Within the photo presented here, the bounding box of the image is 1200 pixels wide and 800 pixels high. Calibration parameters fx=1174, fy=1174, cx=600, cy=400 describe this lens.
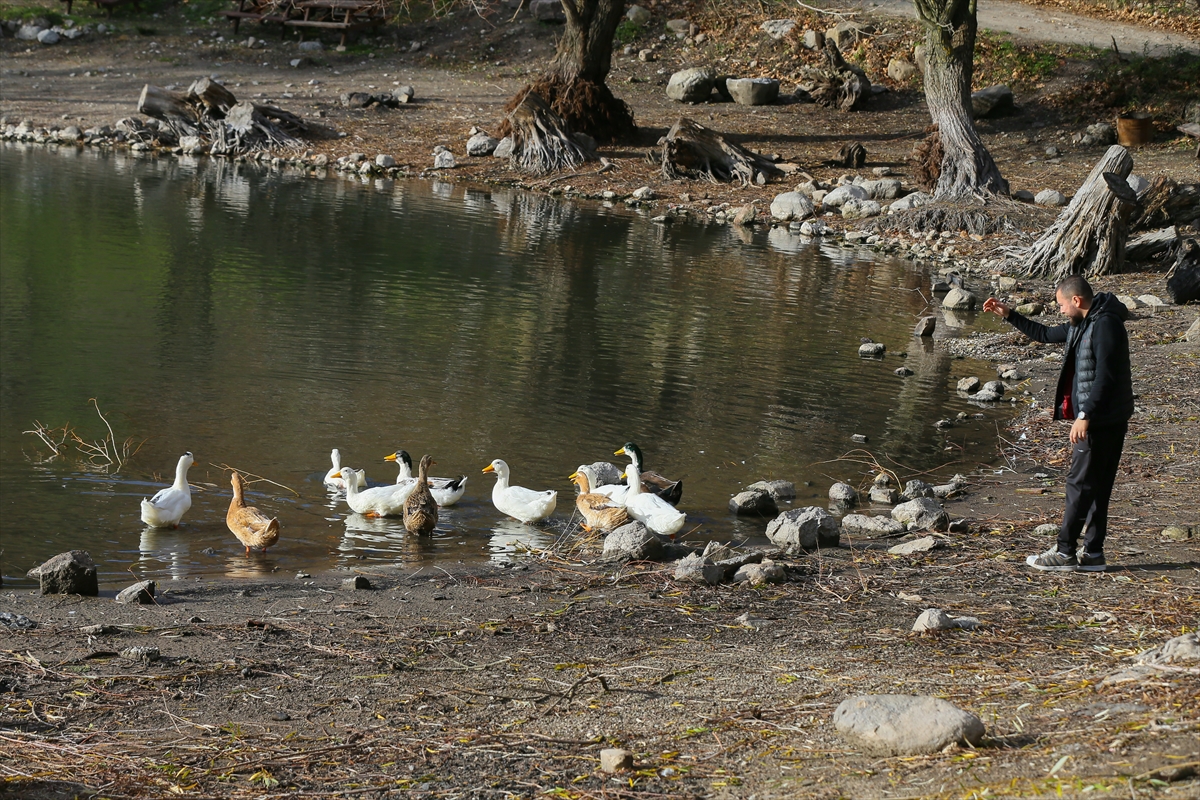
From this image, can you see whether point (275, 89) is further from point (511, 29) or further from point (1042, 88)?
point (1042, 88)

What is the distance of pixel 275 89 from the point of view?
33188 mm

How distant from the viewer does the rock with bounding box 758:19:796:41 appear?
117ft

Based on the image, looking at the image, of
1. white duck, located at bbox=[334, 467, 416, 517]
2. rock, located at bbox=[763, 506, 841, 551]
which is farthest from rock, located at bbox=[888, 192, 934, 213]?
white duck, located at bbox=[334, 467, 416, 517]

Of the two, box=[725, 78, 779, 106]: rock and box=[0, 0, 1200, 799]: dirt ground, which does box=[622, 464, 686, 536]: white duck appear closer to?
box=[0, 0, 1200, 799]: dirt ground

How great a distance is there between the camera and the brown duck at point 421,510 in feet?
27.9

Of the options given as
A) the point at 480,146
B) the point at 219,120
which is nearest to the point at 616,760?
the point at 480,146

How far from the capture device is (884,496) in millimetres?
9609

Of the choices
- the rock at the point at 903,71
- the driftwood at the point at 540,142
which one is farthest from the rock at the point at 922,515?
the rock at the point at 903,71

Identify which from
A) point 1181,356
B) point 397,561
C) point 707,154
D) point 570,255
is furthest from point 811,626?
point 707,154

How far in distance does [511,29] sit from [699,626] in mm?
34625

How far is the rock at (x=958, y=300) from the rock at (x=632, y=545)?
10.8 metres

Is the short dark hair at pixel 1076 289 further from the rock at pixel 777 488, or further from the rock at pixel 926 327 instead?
the rock at pixel 926 327

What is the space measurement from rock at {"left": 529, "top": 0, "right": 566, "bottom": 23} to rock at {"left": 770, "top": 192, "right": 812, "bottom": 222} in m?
16.1

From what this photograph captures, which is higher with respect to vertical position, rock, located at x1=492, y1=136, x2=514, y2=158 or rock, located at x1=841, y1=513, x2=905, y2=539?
rock, located at x1=492, y1=136, x2=514, y2=158
